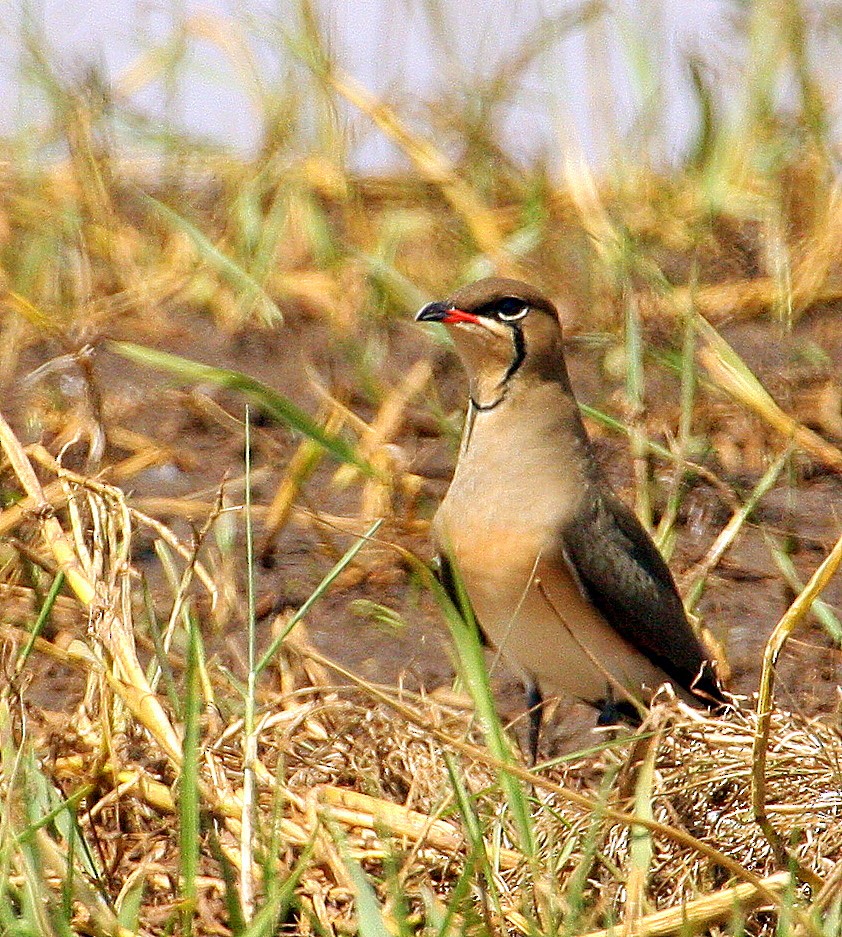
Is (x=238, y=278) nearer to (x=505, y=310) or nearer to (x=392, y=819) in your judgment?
(x=505, y=310)

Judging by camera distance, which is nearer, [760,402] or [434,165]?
[760,402]

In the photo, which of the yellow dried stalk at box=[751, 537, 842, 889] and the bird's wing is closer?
the yellow dried stalk at box=[751, 537, 842, 889]

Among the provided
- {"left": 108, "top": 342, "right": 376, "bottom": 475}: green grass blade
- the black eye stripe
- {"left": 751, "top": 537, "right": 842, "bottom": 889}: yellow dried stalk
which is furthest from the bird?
{"left": 751, "top": 537, "right": 842, "bottom": 889}: yellow dried stalk

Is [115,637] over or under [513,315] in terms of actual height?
under

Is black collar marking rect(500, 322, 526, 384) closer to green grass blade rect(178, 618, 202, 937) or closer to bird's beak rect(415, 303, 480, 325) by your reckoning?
bird's beak rect(415, 303, 480, 325)

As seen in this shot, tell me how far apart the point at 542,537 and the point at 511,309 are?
52cm

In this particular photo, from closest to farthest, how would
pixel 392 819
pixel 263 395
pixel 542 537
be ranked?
pixel 263 395, pixel 392 819, pixel 542 537

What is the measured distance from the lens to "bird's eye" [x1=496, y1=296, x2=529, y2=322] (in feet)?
13.2

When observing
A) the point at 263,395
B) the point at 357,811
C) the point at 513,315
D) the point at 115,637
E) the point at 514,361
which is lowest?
the point at 357,811

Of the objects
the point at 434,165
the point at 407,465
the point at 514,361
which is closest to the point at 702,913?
the point at 514,361

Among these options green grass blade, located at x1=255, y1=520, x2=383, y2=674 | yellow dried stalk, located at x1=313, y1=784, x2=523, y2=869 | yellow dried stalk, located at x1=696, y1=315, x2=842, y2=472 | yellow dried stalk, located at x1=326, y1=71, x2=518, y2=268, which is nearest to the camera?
green grass blade, located at x1=255, y1=520, x2=383, y2=674

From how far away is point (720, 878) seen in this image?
305cm

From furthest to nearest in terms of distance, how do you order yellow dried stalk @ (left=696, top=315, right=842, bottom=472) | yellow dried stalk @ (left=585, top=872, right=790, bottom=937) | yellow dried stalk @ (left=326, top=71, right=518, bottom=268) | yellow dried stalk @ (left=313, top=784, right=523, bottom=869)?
yellow dried stalk @ (left=326, top=71, right=518, bottom=268)
yellow dried stalk @ (left=696, top=315, right=842, bottom=472)
yellow dried stalk @ (left=313, top=784, right=523, bottom=869)
yellow dried stalk @ (left=585, top=872, right=790, bottom=937)

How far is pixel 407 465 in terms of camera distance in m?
4.91
